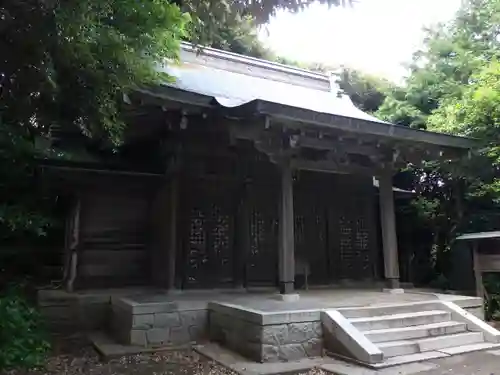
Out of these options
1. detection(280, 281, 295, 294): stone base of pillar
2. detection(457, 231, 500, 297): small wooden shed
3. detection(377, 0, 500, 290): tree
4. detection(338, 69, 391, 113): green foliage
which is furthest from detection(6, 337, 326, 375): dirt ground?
detection(338, 69, 391, 113): green foliage

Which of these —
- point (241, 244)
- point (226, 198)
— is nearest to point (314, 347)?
point (241, 244)

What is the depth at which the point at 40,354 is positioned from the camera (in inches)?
160

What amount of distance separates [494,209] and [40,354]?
892 cm

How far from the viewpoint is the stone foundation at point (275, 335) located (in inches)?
183

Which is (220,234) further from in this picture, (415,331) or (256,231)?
(415,331)

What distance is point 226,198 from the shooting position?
299 inches

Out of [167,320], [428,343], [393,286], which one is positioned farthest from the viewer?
[393,286]

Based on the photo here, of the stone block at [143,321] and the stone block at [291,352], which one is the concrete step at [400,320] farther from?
the stone block at [143,321]

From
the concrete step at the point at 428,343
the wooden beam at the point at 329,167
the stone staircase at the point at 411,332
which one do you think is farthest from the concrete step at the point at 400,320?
the wooden beam at the point at 329,167

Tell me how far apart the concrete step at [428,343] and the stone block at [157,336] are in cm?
258

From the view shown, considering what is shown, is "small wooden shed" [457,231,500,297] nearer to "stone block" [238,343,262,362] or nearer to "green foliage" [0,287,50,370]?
"stone block" [238,343,262,362]

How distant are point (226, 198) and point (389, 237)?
2.85m

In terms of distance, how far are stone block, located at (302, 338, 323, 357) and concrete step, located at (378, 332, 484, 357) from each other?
2.15 feet

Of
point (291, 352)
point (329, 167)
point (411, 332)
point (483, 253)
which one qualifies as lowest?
point (291, 352)
